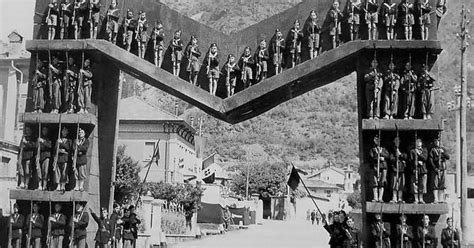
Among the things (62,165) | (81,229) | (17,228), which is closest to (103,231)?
(81,229)

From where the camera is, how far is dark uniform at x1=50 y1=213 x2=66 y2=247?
15781 millimetres

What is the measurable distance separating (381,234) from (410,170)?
65.5 inches

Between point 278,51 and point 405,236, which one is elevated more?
point 278,51

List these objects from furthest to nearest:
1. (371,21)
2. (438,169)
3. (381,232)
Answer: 1. (371,21)
2. (438,169)
3. (381,232)

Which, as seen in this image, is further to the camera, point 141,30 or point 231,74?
point 231,74

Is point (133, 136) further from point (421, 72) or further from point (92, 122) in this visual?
point (421, 72)

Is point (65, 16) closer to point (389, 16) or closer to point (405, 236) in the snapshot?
point (389, 16)

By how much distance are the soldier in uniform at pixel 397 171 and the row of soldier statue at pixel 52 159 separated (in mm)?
7522

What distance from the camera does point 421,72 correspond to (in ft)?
51.0

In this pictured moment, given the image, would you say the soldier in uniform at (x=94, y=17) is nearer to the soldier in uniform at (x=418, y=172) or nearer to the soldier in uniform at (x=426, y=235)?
the soldier in uniform at (x=418, y=172)

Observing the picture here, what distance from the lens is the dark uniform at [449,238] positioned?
14.5 metres

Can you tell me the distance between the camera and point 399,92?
15.5m

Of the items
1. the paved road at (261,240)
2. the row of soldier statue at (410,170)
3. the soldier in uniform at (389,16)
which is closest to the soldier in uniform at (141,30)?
the soldier in uniform at (389,16)

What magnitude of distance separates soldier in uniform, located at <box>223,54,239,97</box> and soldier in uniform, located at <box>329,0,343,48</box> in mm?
2610
